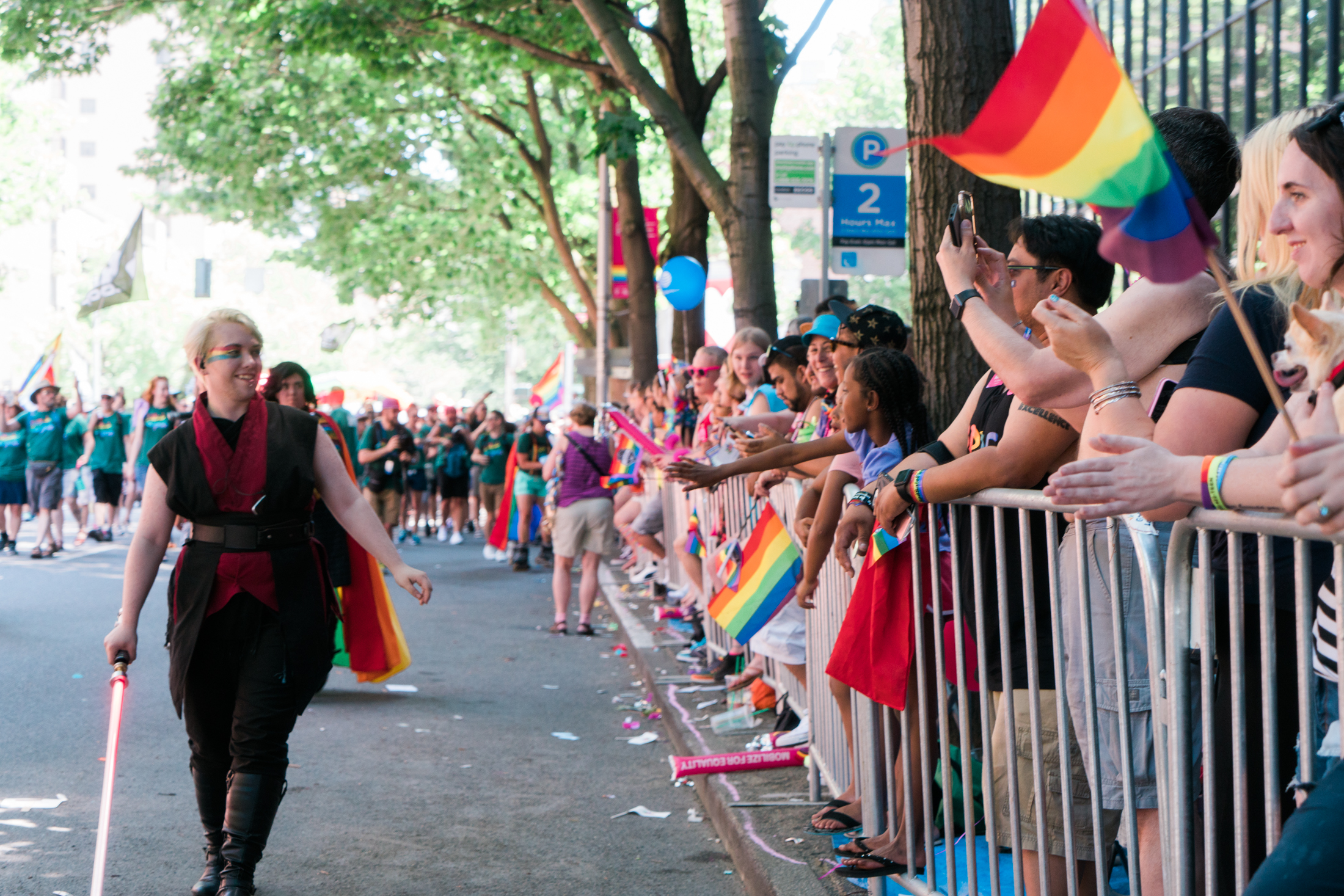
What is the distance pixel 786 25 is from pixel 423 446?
1350 cm

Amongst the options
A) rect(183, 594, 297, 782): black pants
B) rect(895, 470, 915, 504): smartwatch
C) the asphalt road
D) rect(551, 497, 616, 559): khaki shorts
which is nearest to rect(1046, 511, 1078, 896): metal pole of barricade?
A: rect(895, 470, 915, 504): smartwatch

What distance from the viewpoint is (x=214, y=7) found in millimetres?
20016

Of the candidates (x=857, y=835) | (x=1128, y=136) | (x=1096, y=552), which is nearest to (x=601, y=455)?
(x=857, y=835)

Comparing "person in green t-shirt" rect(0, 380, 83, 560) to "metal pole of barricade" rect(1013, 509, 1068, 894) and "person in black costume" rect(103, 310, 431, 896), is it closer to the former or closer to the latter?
"person in black costume" rect(103, 310, 431, 896)

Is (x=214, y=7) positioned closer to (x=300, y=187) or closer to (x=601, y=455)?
(x=300, y=187)

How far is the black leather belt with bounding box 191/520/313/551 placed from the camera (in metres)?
4.53

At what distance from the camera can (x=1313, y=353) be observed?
6.68ft

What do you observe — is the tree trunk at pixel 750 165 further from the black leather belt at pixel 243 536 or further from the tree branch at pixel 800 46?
the black leather belt at pixel 243 536

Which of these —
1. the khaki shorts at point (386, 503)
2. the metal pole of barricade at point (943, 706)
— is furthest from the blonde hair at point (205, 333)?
the khaki shorts at point (386, 503)

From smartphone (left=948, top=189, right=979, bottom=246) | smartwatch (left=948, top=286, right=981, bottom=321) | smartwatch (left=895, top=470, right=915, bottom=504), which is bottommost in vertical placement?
smartwatch (left=895, top=470, right=915, bottom=504)

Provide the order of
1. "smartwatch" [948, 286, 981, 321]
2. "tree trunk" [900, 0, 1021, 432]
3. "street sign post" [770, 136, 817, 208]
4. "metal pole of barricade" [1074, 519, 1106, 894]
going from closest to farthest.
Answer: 1. "metal pole of barricade" [1074, 519, 1106, 894]
2. "smartwatch" [948, 286, 981, 321]
3. "tree trunk" [900, 0, 1021, 432]
4. "street sign post" [770, 136, 817, 208]

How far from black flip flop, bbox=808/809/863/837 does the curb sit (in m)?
0.28

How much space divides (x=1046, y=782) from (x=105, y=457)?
671 inches

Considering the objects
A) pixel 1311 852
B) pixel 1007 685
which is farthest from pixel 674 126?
pixel 1311 852
